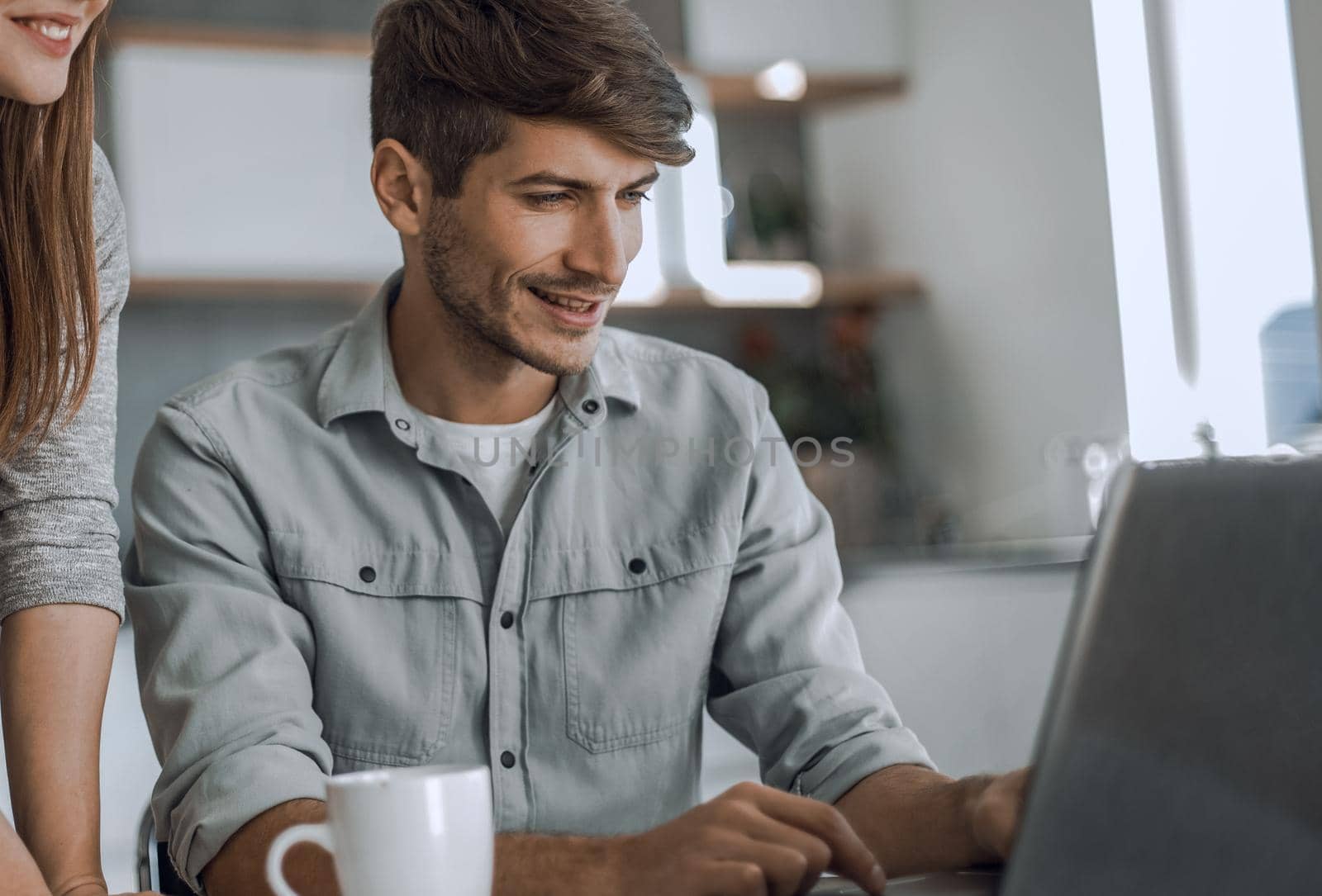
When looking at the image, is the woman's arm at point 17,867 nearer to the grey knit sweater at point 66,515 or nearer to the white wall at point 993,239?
the grey knit sweater at point 66,515

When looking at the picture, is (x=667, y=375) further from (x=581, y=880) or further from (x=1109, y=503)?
(x=1109, y=503)

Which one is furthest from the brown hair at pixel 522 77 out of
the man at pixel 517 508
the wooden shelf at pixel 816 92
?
the wooden shelf at pixel 816 92

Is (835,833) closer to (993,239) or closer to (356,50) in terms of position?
(356,50)

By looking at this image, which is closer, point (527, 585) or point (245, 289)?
point (527, 585)

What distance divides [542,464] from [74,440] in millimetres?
438

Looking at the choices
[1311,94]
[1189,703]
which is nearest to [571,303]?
[1189,703]

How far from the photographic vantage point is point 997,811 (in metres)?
0.83

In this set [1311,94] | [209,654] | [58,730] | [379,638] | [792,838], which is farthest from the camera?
[1311,94]

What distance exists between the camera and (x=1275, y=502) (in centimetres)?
54

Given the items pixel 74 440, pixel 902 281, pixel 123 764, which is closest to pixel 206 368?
pixel 123 764

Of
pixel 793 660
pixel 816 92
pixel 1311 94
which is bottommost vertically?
pixel 793 660

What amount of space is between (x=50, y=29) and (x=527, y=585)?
606 mm

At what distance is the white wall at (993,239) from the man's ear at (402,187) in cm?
220

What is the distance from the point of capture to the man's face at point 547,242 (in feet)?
4.41
